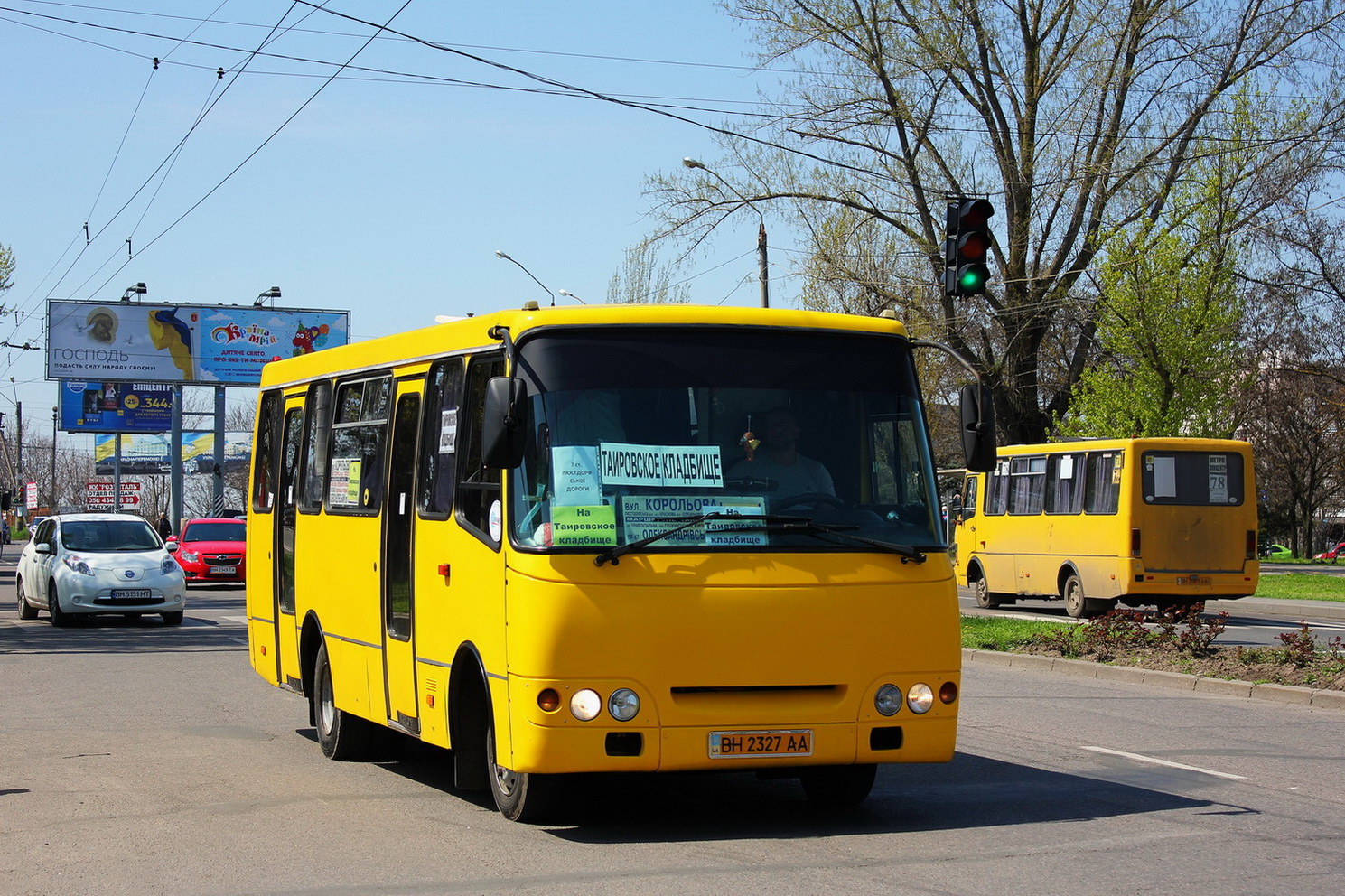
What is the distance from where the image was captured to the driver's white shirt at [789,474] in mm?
8008

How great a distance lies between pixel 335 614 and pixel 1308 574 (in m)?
35.6

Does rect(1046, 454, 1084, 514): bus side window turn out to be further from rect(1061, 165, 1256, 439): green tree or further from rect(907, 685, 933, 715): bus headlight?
rect(907, 685, 933, 715): bus headlight

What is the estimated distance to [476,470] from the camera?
332 inches

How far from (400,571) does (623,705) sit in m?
2.43

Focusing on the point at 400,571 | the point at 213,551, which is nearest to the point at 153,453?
the point at 213,551

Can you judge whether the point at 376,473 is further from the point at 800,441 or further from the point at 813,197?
the point at 813,197

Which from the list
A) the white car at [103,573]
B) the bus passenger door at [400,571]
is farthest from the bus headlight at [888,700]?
the white car at [103,573]

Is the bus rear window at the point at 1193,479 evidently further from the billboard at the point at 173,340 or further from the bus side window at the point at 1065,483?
the billboard at the point at 173,340

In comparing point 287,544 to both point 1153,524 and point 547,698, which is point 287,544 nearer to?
point 547,698

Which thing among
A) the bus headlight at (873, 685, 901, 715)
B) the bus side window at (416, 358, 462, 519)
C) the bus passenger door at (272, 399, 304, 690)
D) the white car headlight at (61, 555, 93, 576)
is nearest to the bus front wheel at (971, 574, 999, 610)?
the white car headlight at (61, 555, 93, 576)

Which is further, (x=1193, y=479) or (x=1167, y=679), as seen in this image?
(x=1193, y=479)

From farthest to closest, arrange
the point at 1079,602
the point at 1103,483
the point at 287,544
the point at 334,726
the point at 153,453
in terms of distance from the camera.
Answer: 1. the point at 153,453
2. the point at 1079,602
3. the point at 1103,483
4. the point at 287,544
5. the point at 334,726

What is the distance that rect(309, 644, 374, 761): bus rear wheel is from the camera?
10.7 m

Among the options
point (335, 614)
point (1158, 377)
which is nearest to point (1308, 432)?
point (1158, 377)
